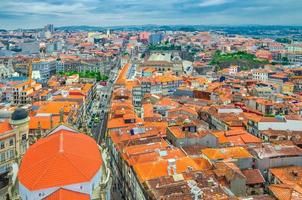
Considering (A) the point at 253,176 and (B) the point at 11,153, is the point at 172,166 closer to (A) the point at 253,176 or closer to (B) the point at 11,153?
(A) the point at 253,176

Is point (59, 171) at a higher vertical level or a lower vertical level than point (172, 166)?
higher

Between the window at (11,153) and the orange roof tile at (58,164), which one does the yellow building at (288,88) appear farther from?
the orange roof tile at (58,164)

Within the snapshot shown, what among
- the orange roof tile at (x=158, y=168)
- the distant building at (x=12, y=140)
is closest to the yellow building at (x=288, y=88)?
the orange roof tile at (x=158, y=168)

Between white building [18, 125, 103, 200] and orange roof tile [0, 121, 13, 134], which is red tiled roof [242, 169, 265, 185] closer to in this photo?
white building [18, 125, 103, 200]

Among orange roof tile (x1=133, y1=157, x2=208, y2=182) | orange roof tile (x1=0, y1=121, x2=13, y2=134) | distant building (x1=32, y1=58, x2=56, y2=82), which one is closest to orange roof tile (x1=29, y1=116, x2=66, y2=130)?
orange roof tile (x1=0, y1=121, x2=13, y2=134)

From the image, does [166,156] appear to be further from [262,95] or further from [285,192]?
[262,95]

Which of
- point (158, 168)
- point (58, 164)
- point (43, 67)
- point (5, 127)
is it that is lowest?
point (158, 168)

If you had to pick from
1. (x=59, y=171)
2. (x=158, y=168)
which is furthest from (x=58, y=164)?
(x=158, y=168)

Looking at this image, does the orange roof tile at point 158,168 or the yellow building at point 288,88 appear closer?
the orange roof tile at point 158,168
